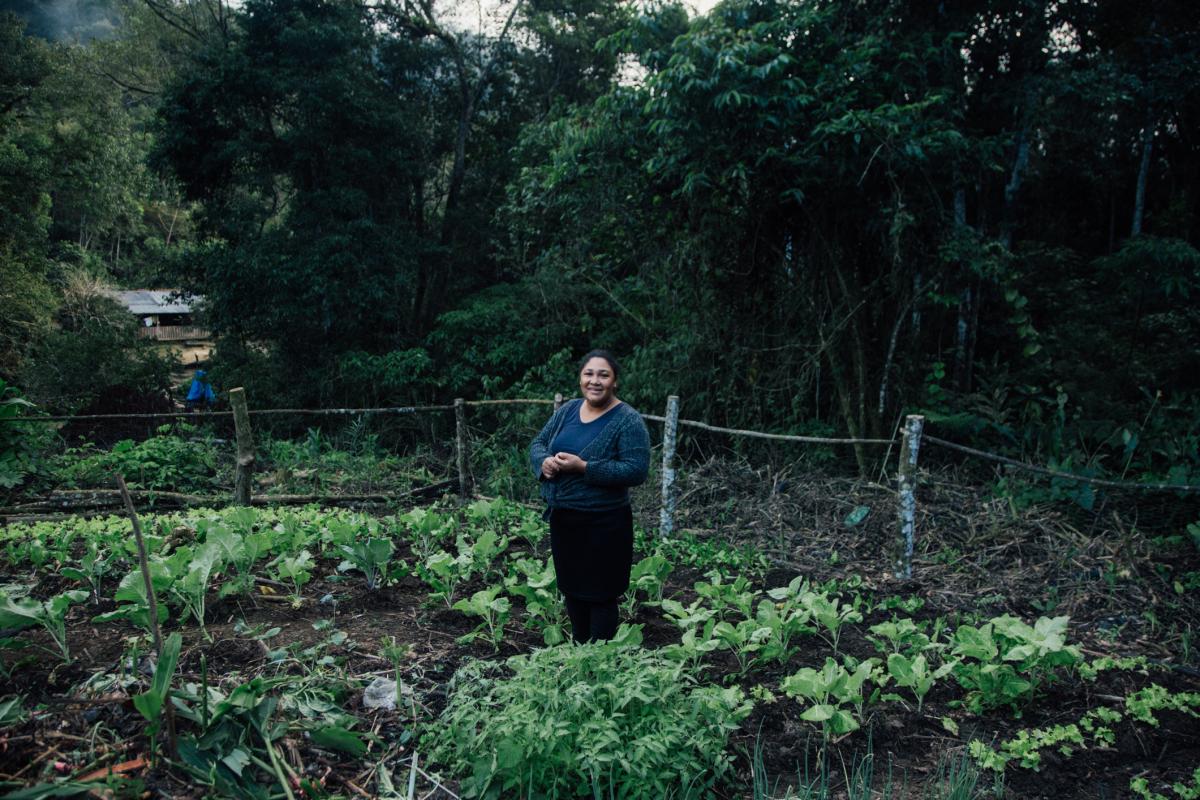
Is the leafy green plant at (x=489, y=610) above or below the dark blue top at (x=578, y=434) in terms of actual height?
below

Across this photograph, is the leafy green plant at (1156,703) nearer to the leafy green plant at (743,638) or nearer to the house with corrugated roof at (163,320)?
the leafy green plant at (743,638)

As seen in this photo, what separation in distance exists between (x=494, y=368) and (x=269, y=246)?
4.28 metres

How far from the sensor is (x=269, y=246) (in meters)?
12.6

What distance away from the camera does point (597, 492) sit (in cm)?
316

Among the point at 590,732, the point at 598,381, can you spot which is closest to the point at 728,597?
the point at 598,381

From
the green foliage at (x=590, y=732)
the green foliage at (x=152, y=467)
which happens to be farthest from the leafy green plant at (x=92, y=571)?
the green foliage at (x=152, y=467)

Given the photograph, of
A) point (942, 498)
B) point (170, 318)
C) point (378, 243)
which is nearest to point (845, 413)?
point (942, 498)

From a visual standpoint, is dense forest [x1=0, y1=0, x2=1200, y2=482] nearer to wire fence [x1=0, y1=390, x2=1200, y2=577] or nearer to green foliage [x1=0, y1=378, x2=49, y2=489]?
wire fence [x1=0, y1=390, x2=1200, y2=577]

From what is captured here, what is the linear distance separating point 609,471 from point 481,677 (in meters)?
0.96

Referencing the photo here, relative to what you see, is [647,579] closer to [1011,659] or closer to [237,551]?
[1011,659]

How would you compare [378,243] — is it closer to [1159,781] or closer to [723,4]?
[723,4]

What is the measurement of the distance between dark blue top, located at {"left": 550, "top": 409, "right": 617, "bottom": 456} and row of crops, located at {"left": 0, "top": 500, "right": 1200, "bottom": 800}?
76cm

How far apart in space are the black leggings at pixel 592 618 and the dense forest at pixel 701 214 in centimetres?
409

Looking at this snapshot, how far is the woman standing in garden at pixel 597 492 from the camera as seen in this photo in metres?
3.13
